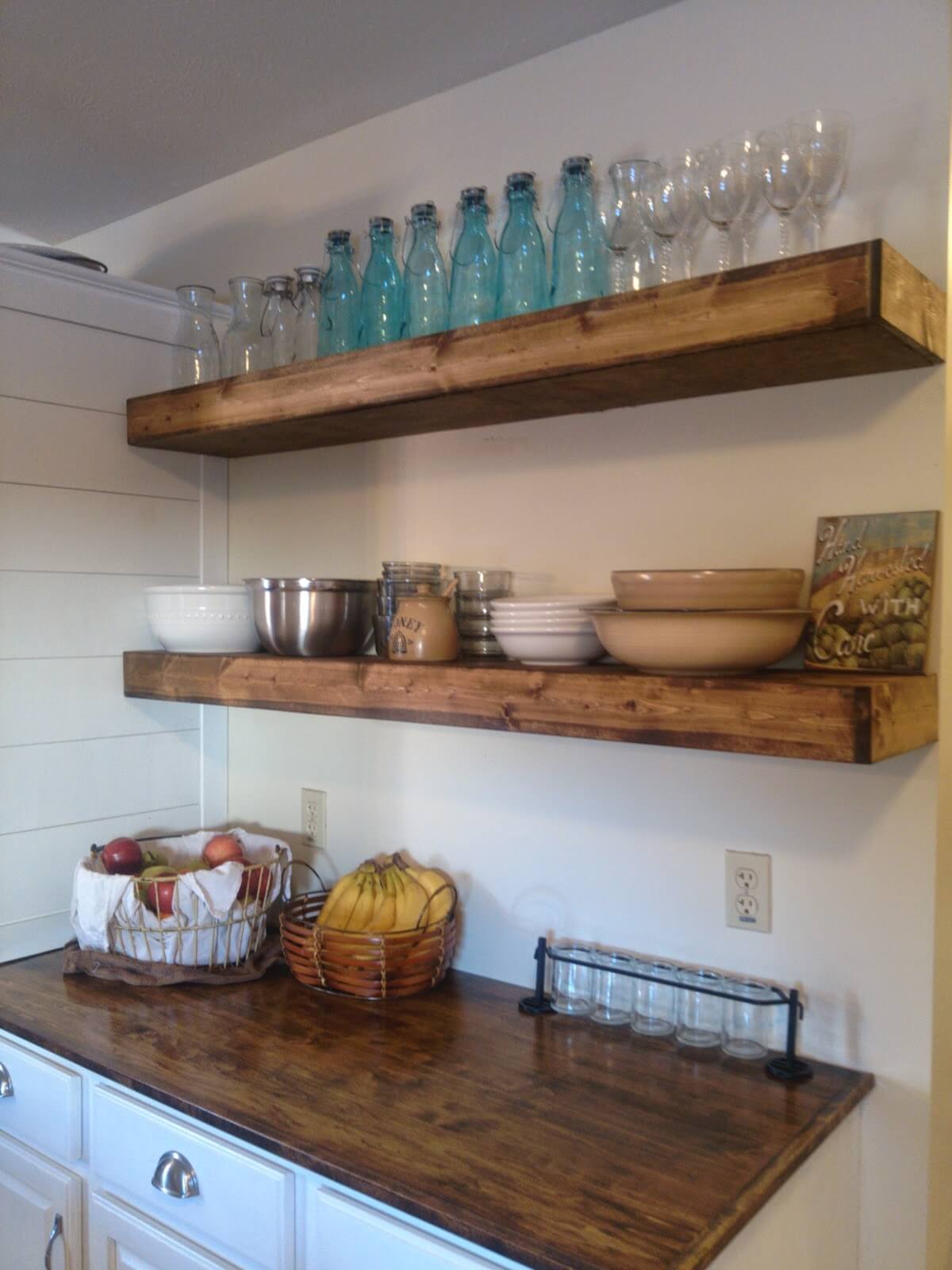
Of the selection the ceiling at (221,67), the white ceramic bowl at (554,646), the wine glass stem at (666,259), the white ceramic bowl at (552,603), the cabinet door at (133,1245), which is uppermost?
the ceiling at (221,67)

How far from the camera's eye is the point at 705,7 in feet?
4.85

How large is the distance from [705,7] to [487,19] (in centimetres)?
33

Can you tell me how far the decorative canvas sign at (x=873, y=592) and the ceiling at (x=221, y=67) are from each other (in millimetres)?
831

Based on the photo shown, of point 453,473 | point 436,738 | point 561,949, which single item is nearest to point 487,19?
point 453,473

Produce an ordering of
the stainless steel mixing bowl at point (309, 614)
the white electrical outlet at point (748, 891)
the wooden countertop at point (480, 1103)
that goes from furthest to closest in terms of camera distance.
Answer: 1. the stainless steel mixing bowl at point (309, 614)
2. the white electrical outlet at point (748, 891)
3. the wooden countertop at point (480, 1103)

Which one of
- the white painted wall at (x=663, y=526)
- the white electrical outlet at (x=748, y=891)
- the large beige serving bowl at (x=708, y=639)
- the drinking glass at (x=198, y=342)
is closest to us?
the large beige serving bowl at (x=708, y=639)

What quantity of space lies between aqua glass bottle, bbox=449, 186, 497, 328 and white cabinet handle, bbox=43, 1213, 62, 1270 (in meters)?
1.47

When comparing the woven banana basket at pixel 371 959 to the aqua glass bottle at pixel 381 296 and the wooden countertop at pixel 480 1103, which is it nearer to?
the wooden countertop at pixel 480 1103

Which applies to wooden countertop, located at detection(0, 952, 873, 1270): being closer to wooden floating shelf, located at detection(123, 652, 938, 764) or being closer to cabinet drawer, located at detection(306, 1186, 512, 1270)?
cabinet drawer, located at detection(306, 1186, 512, 1270)

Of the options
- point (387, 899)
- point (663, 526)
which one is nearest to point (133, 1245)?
point (387, 899)

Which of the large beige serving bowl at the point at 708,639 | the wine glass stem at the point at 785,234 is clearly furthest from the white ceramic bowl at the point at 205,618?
the wine glass stem at the point at 785,234

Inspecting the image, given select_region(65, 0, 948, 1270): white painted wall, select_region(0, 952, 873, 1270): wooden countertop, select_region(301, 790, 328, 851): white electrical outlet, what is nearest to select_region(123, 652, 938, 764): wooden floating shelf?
select_region(65, 0, 948, 1270): white painted wall

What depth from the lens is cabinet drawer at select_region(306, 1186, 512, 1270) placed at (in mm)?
1098

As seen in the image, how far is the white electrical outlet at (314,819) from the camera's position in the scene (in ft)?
6.52
